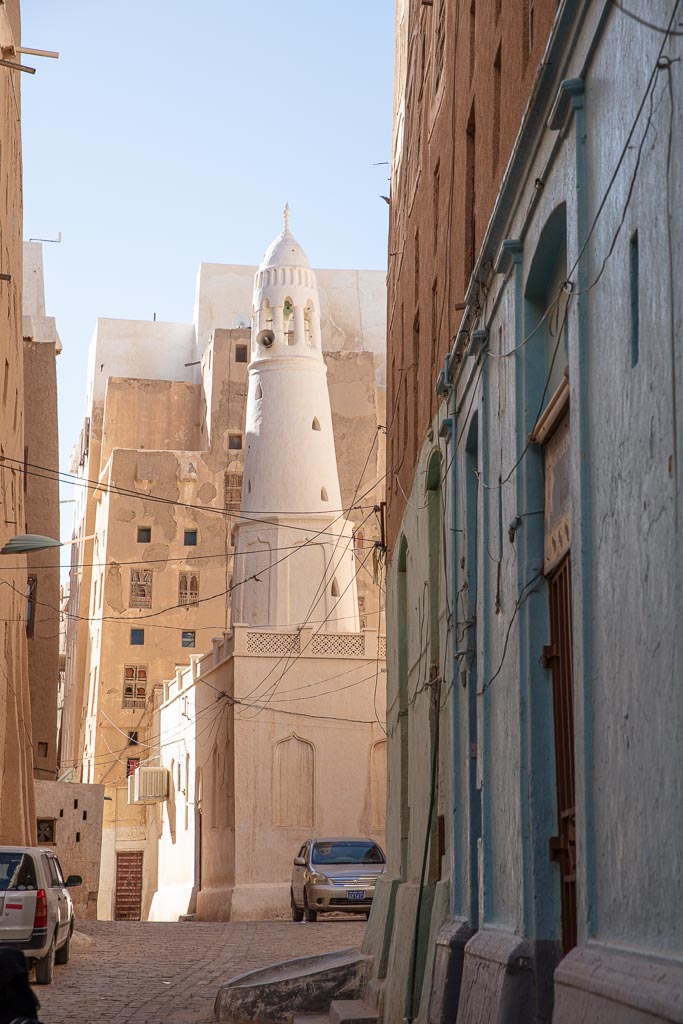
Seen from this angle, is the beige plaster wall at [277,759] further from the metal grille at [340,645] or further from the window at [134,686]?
the window at [134,686]

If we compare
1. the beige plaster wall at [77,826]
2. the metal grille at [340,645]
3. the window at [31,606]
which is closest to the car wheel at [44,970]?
the beige plaster wall at [77,826]

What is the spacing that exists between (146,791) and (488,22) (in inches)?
1491

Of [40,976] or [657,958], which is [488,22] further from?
[40,976]

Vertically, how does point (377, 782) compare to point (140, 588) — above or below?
below

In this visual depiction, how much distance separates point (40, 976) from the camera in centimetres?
1598

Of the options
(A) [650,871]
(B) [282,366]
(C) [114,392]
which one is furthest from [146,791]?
(A) [650,871]

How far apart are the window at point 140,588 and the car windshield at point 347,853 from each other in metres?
30.2

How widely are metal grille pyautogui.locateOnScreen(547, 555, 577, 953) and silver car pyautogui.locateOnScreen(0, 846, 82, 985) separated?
908cm

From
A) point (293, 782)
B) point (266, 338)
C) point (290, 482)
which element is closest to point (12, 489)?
point (293, 782)

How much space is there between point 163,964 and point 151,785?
26686 mm

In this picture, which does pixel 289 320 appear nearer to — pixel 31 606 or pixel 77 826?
pixel 31 606

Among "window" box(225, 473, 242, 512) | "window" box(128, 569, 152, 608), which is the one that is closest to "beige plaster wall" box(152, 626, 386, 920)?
"window" box(128, 569, 152, 608)

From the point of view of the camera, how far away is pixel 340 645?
3634 centimetres

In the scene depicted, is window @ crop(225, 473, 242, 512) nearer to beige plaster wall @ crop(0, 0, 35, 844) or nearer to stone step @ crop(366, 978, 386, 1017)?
beige plaster wall @ crop(0, 0, 35, 844)
